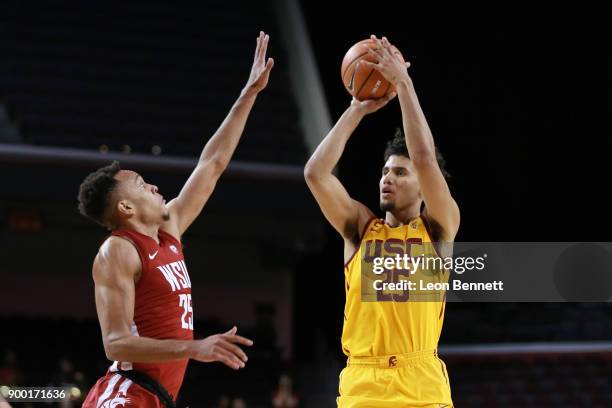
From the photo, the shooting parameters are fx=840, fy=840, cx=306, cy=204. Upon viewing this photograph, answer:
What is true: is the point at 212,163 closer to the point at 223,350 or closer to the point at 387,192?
the point at 387,192

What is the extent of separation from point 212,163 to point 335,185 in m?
0.60

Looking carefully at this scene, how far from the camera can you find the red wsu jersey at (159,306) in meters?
3.22

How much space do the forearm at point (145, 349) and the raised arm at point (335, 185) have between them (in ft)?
3.21

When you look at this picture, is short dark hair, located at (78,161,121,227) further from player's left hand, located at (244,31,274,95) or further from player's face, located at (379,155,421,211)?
player's face, located at (379,155,421,211)

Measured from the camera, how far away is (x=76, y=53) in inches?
432

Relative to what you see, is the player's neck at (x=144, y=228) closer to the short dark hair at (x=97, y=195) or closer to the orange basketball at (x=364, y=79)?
the short dark hair at (x=97, y=195)

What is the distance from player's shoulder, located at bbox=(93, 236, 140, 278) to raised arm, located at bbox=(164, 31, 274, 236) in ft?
1.21

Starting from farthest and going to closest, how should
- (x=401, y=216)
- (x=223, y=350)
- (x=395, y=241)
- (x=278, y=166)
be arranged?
(x=278, y=166) < (x=401, y=216) < (x=395, y=241) < (x=223, y=350)

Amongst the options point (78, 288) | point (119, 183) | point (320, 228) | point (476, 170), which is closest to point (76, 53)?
point (78, 288)

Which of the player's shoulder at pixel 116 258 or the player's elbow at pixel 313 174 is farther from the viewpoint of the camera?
the player's elbow at pixel 313 174

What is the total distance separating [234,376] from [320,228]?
8.04 ft

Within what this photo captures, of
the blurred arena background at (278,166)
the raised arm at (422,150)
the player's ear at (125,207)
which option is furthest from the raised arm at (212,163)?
the blurred arena background at (278,166)

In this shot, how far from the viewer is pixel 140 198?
3385 mm

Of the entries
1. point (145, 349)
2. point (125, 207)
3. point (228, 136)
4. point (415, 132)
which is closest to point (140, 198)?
point (125, 207)
